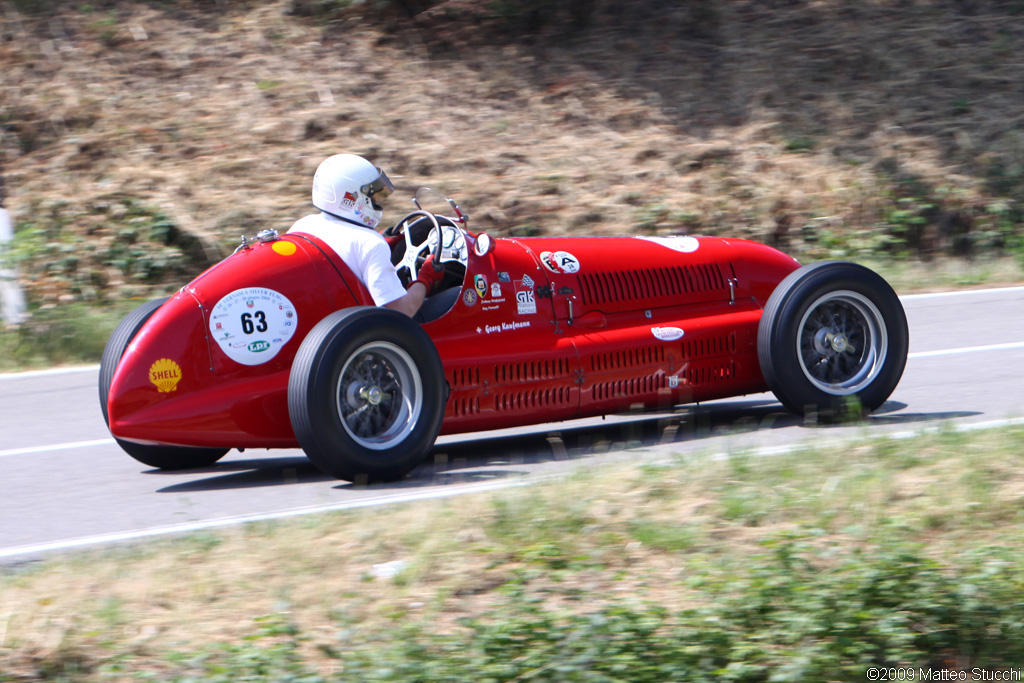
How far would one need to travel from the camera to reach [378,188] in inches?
270

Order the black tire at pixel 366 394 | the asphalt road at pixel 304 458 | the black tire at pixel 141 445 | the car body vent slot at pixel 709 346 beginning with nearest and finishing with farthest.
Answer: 1. the asphalt road at pixel 304 458
2. the black tire at pixel 366 394
3. the black tire at pixel 141 445
4. the car body vent slot at pixel 709 346

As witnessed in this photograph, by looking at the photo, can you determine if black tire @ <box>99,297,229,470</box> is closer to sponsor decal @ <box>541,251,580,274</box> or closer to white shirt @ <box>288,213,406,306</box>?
white shirt @ <box>288,213,406,306</box>

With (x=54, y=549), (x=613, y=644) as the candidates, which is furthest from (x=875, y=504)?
(x=54, y=549)

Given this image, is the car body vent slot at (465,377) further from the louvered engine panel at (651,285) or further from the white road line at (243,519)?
the louvered engine panel at (651,285)

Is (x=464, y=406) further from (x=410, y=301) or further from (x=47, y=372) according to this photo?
(x=47, y=372)

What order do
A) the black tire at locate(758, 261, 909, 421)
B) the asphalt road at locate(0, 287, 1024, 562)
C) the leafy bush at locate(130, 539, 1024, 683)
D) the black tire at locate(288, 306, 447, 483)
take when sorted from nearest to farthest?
the leafy bush at locate(130, 539, 1024, 683) < the asphalt road at locate(0, 287, 1024, 562) < the black tire at locate(288, 306, 447, 483) < the black tire at locate(758, 261, 909, 421)

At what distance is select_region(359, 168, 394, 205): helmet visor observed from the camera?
268 inches

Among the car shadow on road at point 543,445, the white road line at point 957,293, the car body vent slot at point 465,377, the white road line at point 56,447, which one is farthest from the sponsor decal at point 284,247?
the white road line at point 957,293

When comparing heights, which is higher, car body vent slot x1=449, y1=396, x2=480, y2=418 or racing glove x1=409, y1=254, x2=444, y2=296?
racing glove x1=409, y1=254, x2=444, y2=296

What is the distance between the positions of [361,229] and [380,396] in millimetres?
944

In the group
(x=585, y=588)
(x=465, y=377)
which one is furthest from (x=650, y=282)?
(x=585, y=588)

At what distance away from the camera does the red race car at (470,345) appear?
6184 mm

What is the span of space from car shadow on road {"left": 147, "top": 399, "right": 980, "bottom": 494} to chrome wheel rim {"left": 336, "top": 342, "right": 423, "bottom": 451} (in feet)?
0.86

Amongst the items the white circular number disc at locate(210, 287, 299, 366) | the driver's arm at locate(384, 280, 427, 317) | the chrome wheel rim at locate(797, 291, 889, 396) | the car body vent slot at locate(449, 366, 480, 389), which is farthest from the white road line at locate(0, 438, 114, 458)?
the chrome wheel rim at locate(797, 291, 889, 396)
